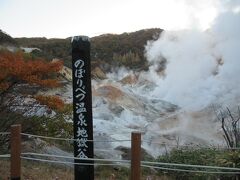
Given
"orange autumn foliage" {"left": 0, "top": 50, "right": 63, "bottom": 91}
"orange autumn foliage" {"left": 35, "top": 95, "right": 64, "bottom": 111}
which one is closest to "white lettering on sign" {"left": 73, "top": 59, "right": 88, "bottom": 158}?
"orange autumn foliage" {"left": 0, "top": 50, "right": 63, "bottom": 91}

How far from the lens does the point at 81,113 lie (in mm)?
6531

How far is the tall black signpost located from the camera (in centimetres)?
653

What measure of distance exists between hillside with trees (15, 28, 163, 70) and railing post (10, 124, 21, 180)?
2664 cm

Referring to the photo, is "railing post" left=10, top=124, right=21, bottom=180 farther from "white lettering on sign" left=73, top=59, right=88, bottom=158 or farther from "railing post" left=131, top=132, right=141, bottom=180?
"railing post" left=131, top=132, right=141, bottom=180

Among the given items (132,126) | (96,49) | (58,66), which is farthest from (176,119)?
(96,49)

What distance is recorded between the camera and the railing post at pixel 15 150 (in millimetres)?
6145

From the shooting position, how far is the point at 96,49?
4238 centimetres

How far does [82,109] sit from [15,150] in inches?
41.1

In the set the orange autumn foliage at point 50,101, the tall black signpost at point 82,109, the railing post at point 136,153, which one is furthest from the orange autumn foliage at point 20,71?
the railing post at point 136,153

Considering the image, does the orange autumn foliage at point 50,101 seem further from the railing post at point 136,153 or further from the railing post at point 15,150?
the railing post at point 136,153

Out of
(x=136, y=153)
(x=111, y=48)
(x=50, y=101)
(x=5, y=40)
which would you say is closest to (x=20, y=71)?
(x=50, y=101)

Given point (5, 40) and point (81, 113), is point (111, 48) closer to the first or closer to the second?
point (5, 40)

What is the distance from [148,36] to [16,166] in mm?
40356

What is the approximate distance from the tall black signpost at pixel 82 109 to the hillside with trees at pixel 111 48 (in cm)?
2623
